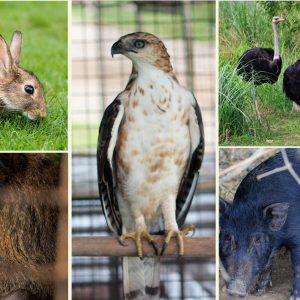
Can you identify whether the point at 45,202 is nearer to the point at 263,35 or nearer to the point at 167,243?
the point at 167,243

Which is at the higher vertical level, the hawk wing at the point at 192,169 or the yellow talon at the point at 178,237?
the hawk wing at the point at 192,169

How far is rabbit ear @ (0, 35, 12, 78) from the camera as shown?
10.1 ft

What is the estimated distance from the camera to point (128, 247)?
10.1ft

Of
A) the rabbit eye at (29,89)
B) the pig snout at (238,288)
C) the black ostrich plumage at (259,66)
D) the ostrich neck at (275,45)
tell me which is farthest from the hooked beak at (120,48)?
the pig snout at (238,288)

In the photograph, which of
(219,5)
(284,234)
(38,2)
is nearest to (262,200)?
(284,234)

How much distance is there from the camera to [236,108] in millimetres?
3189

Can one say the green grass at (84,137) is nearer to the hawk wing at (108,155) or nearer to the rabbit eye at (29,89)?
the hawk wing at (108,155)

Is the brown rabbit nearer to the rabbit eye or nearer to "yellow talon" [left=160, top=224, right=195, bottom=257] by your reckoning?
the rabbit eye

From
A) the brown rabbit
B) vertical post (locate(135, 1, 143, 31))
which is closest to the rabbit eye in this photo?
the brown rabbit

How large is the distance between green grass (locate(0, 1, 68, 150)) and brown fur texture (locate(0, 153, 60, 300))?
0.08 m

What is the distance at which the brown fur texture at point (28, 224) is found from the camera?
310 centimetres

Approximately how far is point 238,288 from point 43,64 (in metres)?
1.20

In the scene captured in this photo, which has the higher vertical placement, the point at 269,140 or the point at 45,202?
the point at 269,140

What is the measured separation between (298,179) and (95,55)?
3.14 feet
